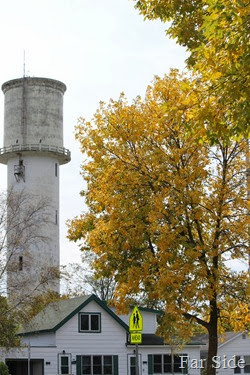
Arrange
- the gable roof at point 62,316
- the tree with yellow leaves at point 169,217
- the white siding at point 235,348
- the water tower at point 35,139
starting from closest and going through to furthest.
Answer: the tree with yellow leaves at point 169,217 < the gable roof at point 62,316 < the white siding at point 235,348 < the water tower at point 35,139

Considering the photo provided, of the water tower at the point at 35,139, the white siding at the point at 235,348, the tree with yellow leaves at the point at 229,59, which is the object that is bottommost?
the white siding at the point at 235,348

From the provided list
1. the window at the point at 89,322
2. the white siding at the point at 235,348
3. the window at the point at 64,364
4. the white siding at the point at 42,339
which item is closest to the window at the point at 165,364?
the window at the point at 89,322

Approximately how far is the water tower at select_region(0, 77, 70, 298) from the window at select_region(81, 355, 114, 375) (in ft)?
89.9

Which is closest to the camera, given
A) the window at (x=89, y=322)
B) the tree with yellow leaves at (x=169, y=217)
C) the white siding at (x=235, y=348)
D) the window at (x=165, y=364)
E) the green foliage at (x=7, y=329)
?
the tree with yellow leaves at (x=169, y=217)

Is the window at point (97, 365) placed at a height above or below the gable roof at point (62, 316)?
below

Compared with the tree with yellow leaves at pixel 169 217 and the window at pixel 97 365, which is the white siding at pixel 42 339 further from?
the tree with yellow leaves at pixel 169 217

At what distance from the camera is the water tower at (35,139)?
74.8 meters

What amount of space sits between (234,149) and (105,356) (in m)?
26.7

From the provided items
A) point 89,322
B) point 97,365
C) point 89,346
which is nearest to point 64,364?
point 89,346

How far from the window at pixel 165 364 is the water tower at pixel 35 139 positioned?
27194 mm

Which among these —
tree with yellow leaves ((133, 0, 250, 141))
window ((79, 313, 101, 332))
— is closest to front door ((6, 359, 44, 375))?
window ((79, 313, 101, 332))

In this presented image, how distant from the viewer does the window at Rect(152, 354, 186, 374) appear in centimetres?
4688

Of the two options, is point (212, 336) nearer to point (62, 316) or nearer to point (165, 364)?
point (62, 316)

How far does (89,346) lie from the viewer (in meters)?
45.9
